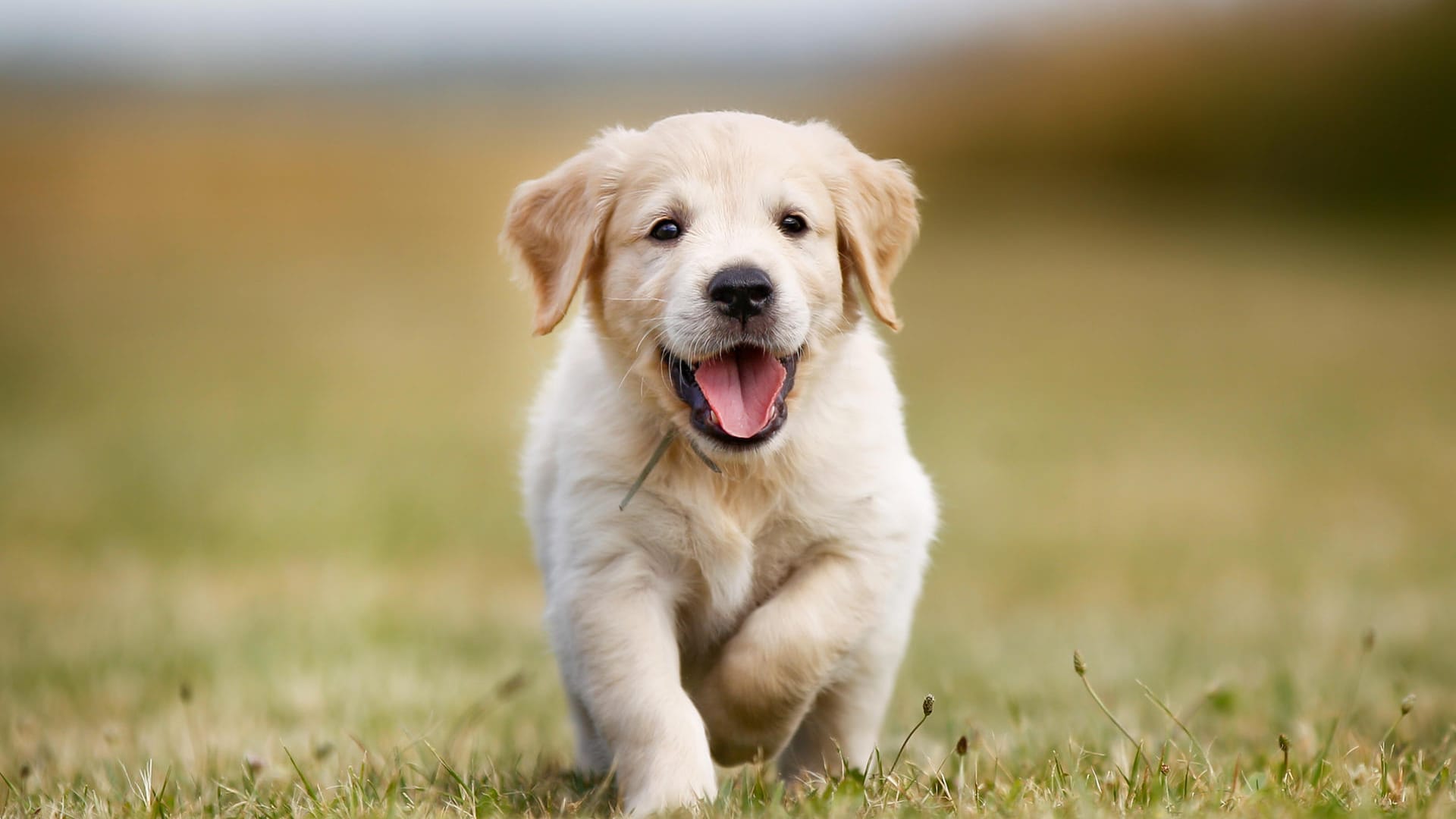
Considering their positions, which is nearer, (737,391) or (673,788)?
(673,788)

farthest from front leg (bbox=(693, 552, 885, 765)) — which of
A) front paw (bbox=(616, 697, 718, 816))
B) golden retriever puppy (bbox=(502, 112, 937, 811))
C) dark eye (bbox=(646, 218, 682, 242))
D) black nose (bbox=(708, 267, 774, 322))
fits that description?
dark eye (bbox=(646, 218, 682, 242))

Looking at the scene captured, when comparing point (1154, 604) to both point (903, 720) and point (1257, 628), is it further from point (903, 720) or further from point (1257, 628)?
point (903, 720)

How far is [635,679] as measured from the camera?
9.77 feet

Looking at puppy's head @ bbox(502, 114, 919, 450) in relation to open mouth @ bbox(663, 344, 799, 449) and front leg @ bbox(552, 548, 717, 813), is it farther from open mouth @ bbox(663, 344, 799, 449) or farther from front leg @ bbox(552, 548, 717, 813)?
front leg @ bbox(552, 548, 717, 813)

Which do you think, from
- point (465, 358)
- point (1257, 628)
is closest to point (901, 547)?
point (1257, 628)

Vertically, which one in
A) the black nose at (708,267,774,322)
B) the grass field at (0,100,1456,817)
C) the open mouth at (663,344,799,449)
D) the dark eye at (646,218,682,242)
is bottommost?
the grass field at (0,100,1456,817)

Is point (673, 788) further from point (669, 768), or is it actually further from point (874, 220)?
point (874, 220)

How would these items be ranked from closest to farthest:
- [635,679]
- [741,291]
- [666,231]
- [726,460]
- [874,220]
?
[635,679] → [741,291] → [726,460] → [666,231] → [874,220]

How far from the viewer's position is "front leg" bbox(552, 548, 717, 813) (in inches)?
112

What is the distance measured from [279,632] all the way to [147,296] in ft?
60.3

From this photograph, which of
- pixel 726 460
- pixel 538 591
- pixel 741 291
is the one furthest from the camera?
pixel 538 591

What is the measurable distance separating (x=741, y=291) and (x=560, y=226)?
72 cm

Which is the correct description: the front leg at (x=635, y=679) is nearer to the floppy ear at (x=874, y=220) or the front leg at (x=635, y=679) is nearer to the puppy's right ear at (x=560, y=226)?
the puppy's right ear at (x=560, y=226)

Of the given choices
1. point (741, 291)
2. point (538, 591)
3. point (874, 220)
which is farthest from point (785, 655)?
point (538, 591)
